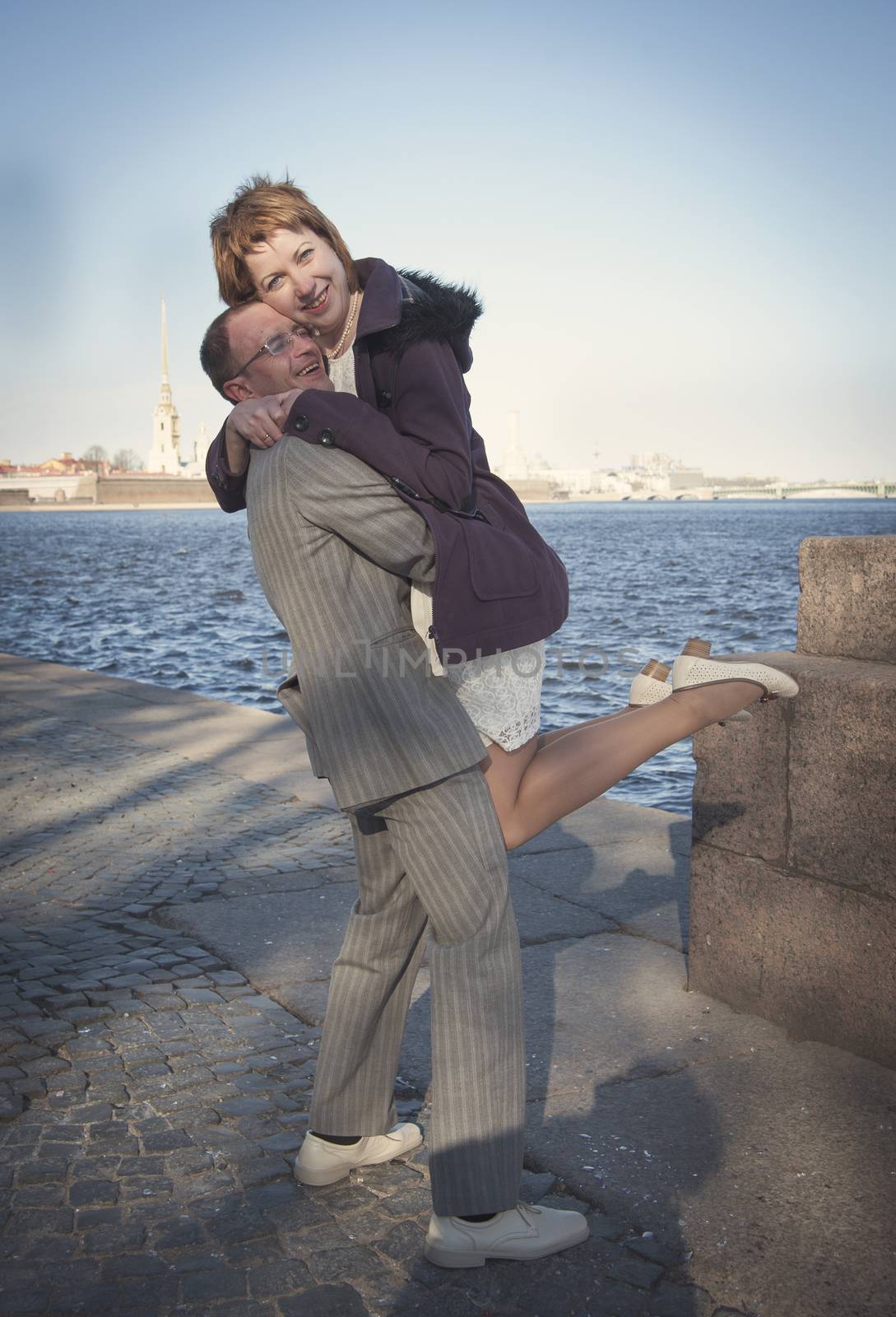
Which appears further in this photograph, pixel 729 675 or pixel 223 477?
pixel 729 675

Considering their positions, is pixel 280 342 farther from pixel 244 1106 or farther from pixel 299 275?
pixel 244 1106

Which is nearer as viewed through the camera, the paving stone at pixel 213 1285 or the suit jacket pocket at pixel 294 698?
A: the paving stone at pixel 213 1285

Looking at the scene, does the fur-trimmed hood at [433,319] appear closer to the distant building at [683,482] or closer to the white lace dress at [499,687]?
the white lace dress at [499,687]

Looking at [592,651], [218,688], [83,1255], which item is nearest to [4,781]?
[83,1255]

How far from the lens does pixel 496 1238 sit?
1912mm

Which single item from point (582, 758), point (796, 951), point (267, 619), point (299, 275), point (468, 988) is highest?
point (299, 275)

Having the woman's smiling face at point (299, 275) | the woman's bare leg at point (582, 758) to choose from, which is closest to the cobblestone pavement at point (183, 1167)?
the woman's bare leg at point (582, 758)

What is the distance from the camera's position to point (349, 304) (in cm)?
205

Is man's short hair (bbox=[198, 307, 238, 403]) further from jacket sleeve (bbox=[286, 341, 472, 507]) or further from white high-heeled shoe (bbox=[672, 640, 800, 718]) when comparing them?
white high-heeled shoe (bbox=[672, 640, 800, 718])

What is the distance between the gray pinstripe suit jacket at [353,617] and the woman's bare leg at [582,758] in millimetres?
253

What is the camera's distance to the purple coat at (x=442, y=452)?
1792mm

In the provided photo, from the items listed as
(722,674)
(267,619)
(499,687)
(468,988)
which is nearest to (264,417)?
(499,687)

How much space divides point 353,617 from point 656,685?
1.04 m

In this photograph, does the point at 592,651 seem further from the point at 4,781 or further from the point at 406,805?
the point at 406,805
